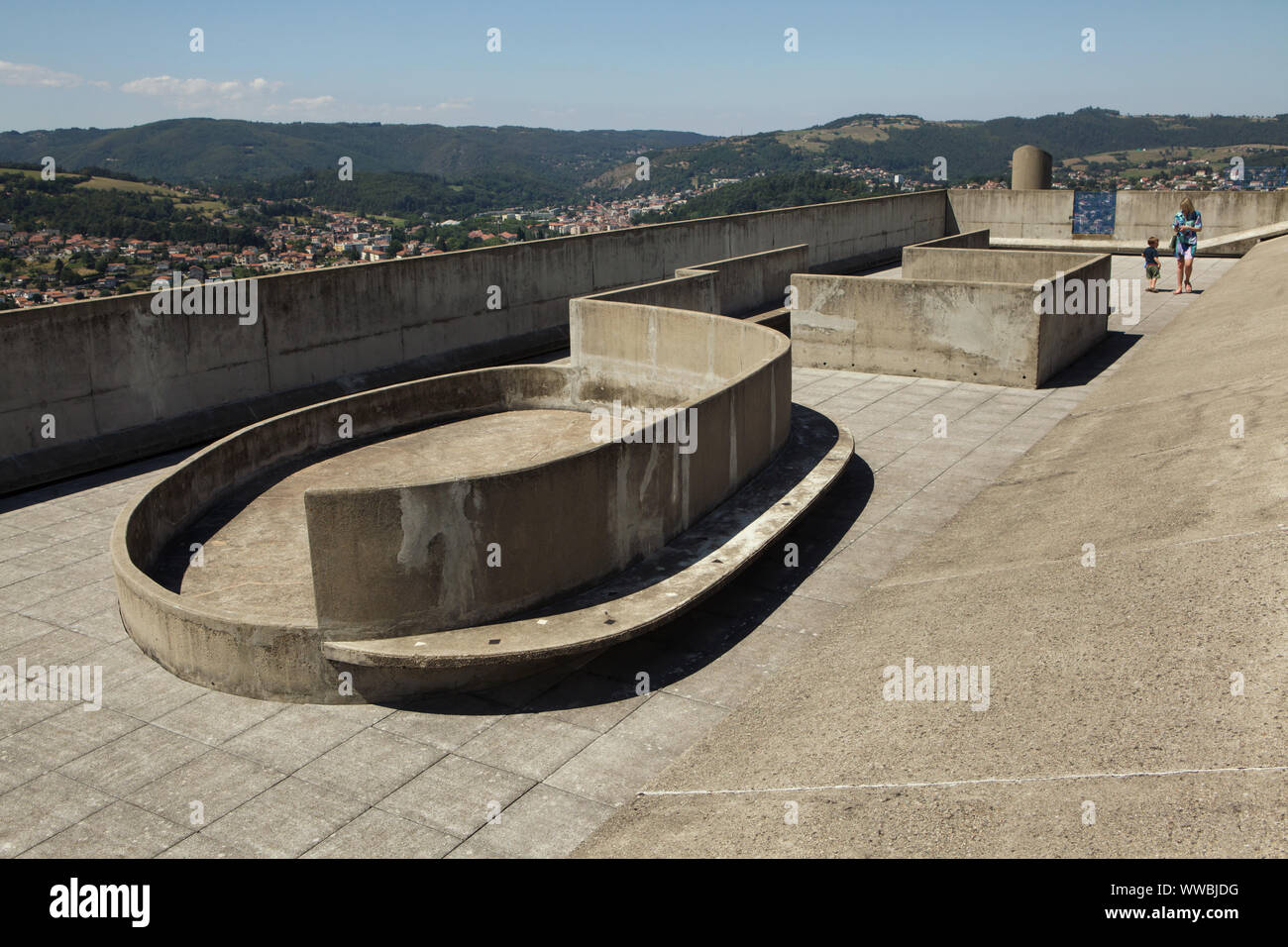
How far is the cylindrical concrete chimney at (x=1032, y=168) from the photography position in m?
33.5

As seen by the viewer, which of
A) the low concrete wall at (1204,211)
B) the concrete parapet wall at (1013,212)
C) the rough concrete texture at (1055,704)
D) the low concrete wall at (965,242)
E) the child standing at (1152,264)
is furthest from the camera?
the concrete parapet wall at (1013,212)

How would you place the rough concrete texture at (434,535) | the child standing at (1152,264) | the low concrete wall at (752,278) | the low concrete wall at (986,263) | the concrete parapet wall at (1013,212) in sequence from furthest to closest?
1. the concrete parapet wall at (1013,212)
2. the child standing at (1152,264)
3. the low concrete wall at (986,263)
4. the low concrete wall at (752,278)
5. the rough concrete texture at (434,535)

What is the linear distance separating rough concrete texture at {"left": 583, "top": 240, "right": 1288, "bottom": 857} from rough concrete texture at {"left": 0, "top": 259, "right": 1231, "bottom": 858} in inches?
7.7

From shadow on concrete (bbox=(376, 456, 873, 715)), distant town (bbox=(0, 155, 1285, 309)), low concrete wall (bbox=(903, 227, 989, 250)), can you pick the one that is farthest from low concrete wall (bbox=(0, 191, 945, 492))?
shadow on concrete (bbox=(376, 456, 873, 715))

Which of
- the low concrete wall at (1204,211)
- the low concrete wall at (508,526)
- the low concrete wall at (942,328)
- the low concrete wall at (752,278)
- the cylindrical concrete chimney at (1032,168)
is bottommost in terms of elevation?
the low concrete wall at (508,526)

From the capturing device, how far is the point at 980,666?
21.8 feet

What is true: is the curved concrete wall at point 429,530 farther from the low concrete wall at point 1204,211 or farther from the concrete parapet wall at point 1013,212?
the concrete parapet wall at point 1013,212

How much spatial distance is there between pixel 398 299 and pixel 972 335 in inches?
355

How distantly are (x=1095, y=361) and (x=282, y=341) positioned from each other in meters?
12.9

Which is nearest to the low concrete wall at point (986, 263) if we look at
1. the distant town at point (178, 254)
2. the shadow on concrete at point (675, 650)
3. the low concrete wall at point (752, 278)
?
the low concrete wall at point (752, 278)

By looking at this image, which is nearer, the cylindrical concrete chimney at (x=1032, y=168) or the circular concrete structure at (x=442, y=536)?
the circular concrete structure at (x=442, y=536)

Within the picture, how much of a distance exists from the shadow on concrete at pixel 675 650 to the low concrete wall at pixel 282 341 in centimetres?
783

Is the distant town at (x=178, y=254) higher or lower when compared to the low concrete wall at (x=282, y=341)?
higher
